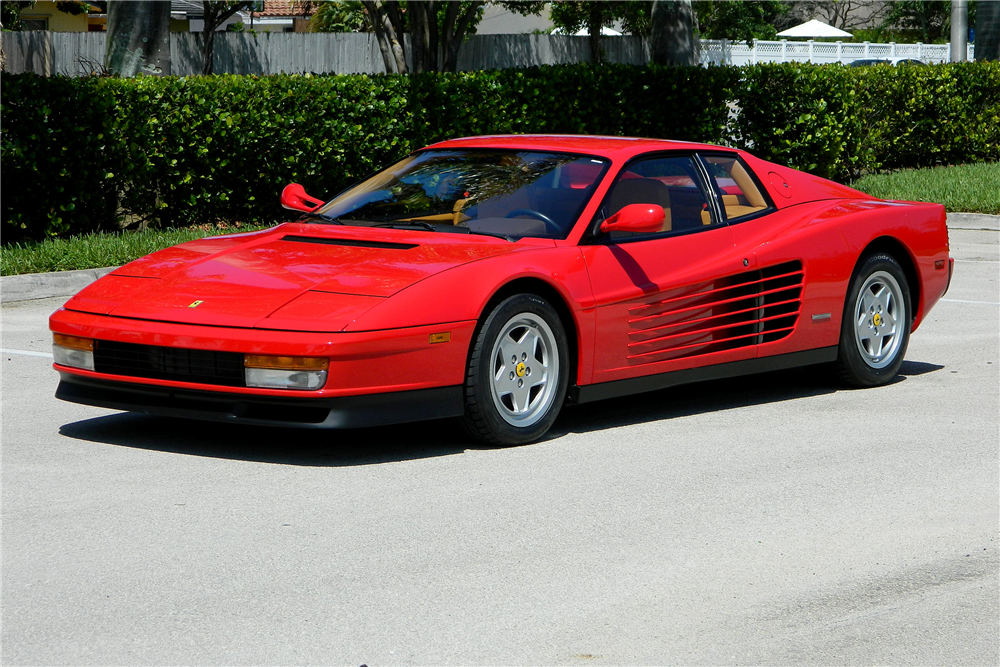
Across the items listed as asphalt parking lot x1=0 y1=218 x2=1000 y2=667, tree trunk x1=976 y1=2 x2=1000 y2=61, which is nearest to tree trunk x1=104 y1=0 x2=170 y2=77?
asphalt parking lot x1=0 y1=218 x2=1000 y2=667

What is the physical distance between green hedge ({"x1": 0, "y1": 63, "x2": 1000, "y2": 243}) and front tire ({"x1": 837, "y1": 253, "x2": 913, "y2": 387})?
25.2 feet

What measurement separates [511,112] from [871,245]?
30.1ft

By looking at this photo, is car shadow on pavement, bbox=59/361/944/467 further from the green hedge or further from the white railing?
the white railing

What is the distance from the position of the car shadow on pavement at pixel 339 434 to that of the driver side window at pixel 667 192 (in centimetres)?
94

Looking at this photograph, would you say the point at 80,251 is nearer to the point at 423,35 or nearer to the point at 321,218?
the point at 321,218

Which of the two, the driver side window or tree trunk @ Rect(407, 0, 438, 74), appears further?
tree trunk @ Rect(407, 0, 438, 74)

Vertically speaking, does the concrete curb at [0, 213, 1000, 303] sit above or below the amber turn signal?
below

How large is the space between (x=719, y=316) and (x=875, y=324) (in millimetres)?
1278

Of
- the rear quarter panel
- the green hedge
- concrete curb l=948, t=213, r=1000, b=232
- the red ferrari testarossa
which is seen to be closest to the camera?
the red ferrari testarossa

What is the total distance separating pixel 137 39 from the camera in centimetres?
1443

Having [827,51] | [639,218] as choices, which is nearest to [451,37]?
[639,218]

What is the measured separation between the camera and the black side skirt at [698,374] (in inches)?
243

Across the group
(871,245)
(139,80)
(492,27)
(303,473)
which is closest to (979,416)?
(871,245)

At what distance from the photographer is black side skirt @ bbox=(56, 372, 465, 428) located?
17.5ft
